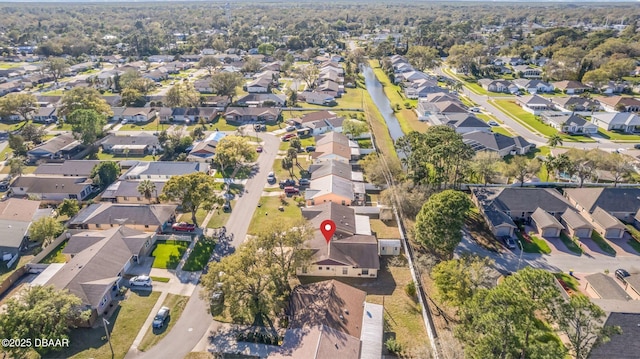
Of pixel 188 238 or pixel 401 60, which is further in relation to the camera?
pixel 401 60

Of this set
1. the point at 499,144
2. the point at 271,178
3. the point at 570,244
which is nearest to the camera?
the point at 570,244

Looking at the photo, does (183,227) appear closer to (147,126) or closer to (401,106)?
(147,126)

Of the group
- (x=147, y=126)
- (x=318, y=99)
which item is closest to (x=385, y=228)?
(x=147, y=126)

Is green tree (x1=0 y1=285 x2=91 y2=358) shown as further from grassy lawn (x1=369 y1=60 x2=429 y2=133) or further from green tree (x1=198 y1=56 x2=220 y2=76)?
green tree (x1=198 y1=56 x2=220 y2=76)

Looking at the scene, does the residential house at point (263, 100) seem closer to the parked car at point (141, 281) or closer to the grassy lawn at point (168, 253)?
the grassy lawn at point (168, 253)

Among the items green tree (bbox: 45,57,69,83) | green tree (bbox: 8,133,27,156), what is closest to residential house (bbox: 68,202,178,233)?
green tree (bbox: 8,133,27,156)

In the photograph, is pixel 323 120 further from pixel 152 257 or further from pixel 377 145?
pixel 152 257

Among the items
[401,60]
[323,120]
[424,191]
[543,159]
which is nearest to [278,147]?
[323,120]
